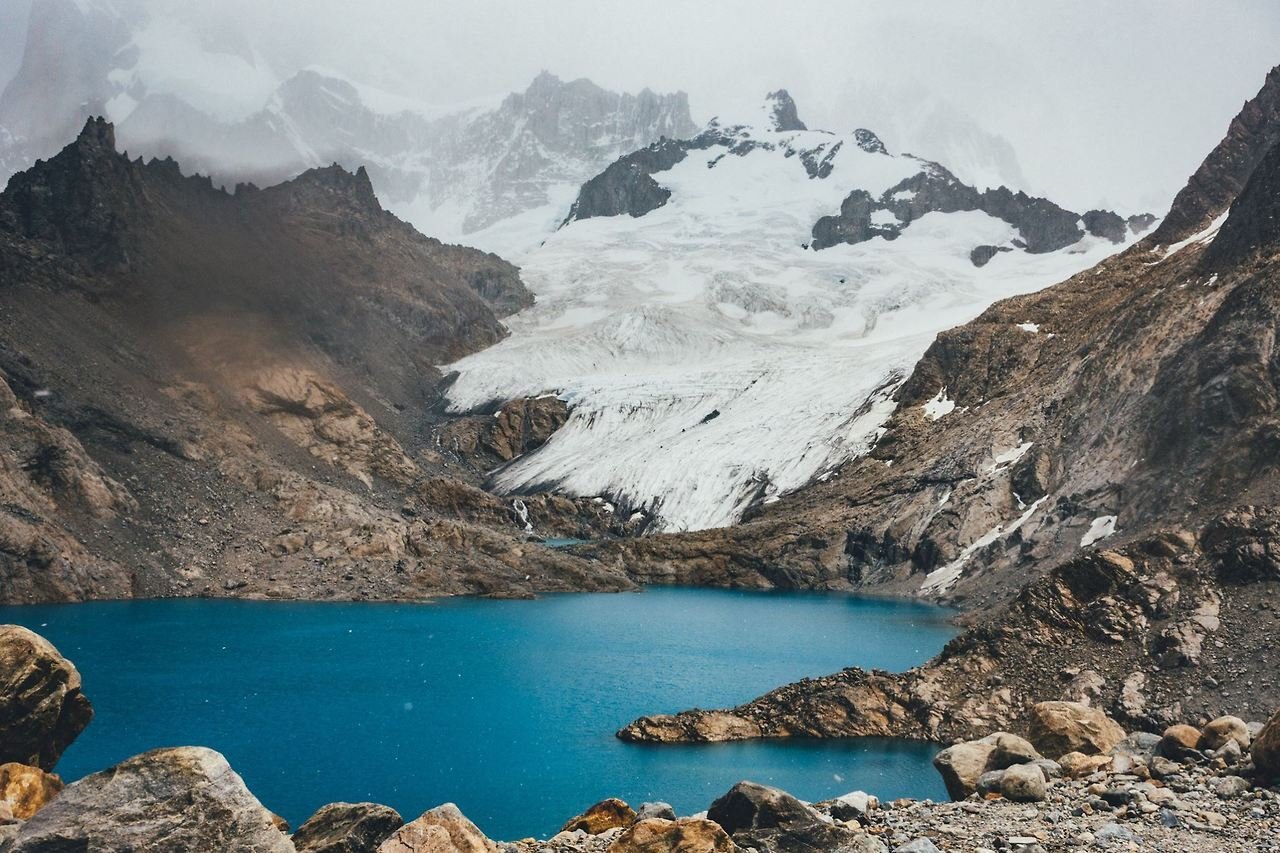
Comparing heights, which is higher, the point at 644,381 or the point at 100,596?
the point at 644,381

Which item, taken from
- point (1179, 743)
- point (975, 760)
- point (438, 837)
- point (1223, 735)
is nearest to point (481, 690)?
point (975, 760)

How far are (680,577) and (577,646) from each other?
38.3m

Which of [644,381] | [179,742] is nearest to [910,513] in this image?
[179,742]

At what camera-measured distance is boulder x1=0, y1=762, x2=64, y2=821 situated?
18.4 m

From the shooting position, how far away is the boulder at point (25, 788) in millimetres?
18375

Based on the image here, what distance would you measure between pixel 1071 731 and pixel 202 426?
79.3 metres

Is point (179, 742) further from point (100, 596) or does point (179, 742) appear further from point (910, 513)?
point (910, 513)

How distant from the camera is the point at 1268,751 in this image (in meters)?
20.0

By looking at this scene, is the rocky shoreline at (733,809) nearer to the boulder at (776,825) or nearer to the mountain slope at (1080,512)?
the boulder at (776,825)

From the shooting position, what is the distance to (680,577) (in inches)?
3883

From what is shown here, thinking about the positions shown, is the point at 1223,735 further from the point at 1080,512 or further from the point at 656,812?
the point at 1080,512

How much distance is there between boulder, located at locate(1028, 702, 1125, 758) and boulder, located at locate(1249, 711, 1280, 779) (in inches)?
205

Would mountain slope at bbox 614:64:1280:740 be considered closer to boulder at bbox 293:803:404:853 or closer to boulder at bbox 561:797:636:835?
boulder at bbox 561:797:636:835

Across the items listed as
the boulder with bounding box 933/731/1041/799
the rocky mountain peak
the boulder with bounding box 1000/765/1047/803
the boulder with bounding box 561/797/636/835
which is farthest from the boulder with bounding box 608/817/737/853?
the rocky mountain peak
